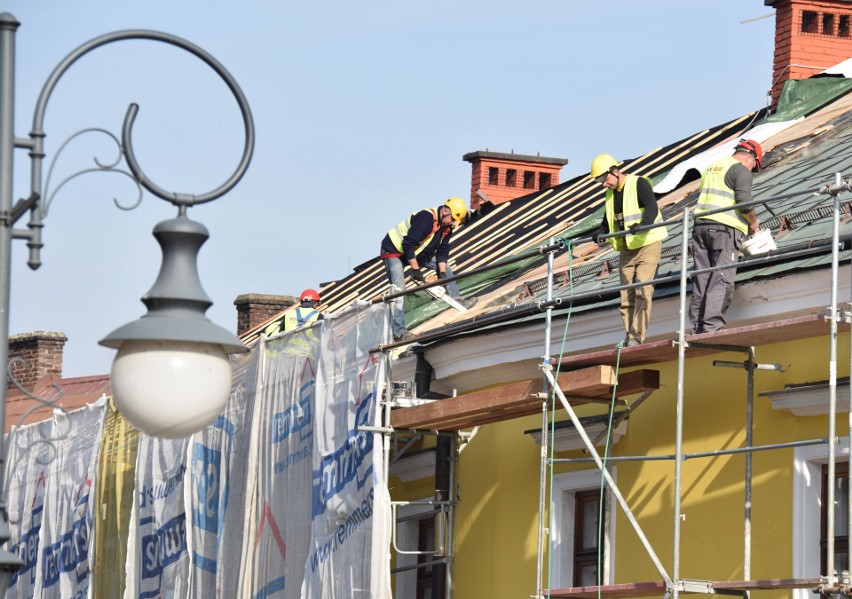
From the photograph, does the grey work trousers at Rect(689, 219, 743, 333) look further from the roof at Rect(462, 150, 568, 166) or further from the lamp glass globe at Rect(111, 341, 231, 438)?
the roof at Rect(462, 150, 568, 166)

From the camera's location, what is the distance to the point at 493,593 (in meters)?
16.8

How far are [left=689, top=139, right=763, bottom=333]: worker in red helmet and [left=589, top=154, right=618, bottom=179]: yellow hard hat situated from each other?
1.19 meters

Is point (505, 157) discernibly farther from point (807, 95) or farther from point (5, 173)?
point (5, 173)

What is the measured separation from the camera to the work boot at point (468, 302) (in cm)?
1920

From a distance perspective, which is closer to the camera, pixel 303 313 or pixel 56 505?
pixel 303 313

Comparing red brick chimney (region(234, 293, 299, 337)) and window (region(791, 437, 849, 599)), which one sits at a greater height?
red brick chimney (region(234, 293, 299, 337))

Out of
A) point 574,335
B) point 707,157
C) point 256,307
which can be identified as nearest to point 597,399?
point 574,335

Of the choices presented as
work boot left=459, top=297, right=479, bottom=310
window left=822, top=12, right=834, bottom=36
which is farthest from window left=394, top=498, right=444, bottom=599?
window left=822, top=12, right=834, bottom=36

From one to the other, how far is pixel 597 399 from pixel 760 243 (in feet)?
6.52

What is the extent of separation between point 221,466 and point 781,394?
8019mm

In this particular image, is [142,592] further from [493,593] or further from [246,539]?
[493,593]

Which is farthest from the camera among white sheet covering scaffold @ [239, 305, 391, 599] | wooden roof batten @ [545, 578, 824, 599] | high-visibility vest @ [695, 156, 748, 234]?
white sheet covering scaffold @ [239, 305, 391, 599]

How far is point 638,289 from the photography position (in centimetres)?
1466

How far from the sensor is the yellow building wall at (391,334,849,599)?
13.7 metres
